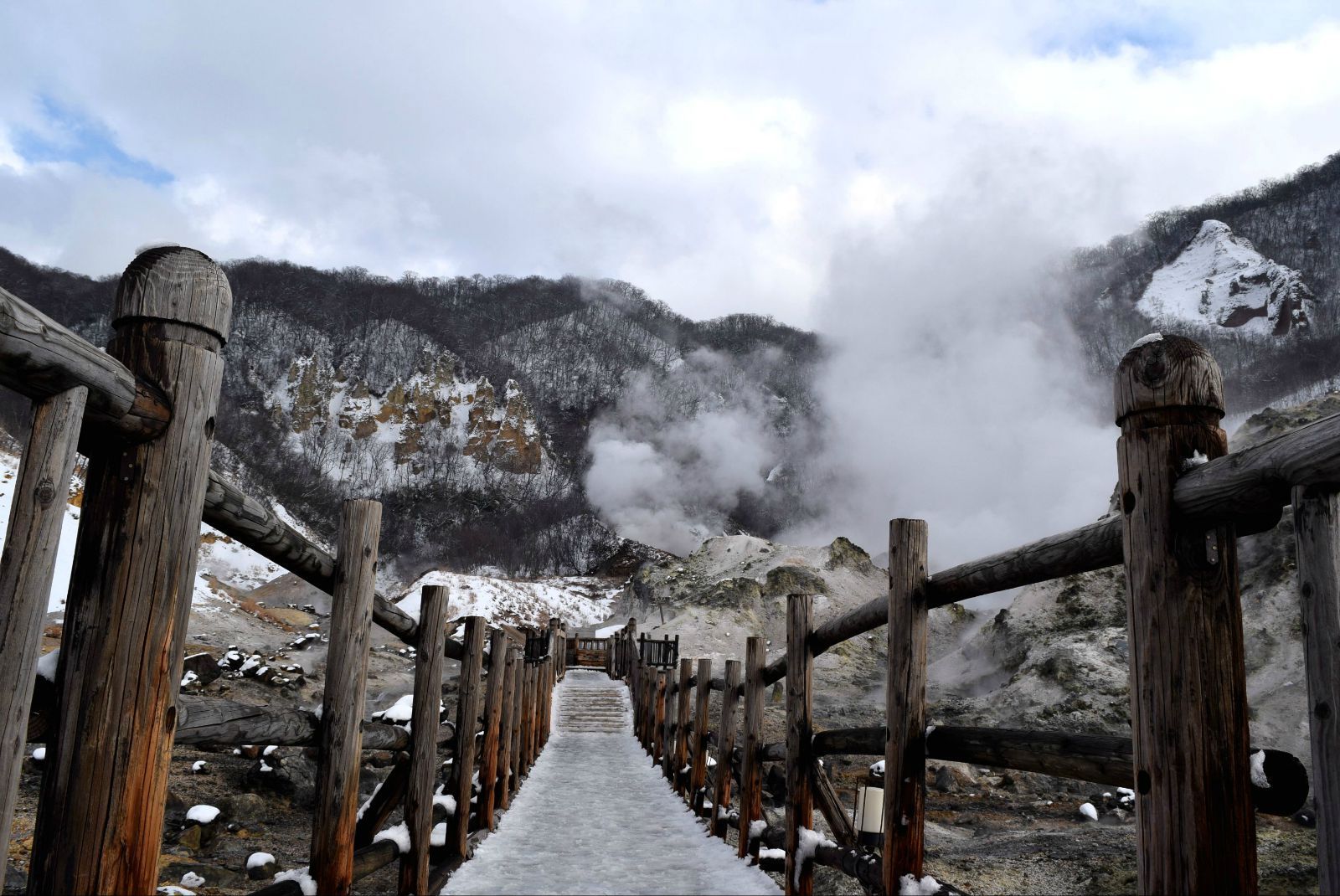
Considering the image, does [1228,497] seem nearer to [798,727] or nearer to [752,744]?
[798,727]

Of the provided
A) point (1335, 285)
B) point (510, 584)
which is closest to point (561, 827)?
point (510, 584)

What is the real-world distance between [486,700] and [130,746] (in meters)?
4.79

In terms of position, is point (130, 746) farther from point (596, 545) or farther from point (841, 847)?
point (596, 545)

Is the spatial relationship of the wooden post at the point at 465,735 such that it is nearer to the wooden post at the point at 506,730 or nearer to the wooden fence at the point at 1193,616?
the wooden post at the point at 506,730

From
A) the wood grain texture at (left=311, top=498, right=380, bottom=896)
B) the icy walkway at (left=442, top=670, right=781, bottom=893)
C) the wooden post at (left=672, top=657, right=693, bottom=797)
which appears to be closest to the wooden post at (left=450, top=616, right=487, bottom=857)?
the icy walkway at (left=442, top=670, right=781, bottom=893)

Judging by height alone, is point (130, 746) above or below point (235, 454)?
below

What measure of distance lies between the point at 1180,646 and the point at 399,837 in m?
3.22

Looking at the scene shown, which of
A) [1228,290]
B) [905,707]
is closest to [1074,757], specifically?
[905,707]

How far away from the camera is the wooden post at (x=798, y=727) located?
13.9ft

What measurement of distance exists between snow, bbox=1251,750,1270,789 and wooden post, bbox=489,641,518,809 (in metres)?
5.56

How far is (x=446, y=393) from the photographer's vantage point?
83312 mm

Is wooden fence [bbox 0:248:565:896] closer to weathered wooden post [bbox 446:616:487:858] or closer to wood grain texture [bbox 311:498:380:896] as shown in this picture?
wood grain texture [bbox 311:498:380:896]

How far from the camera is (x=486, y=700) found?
6359mm

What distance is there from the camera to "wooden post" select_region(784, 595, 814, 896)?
4.23 m
